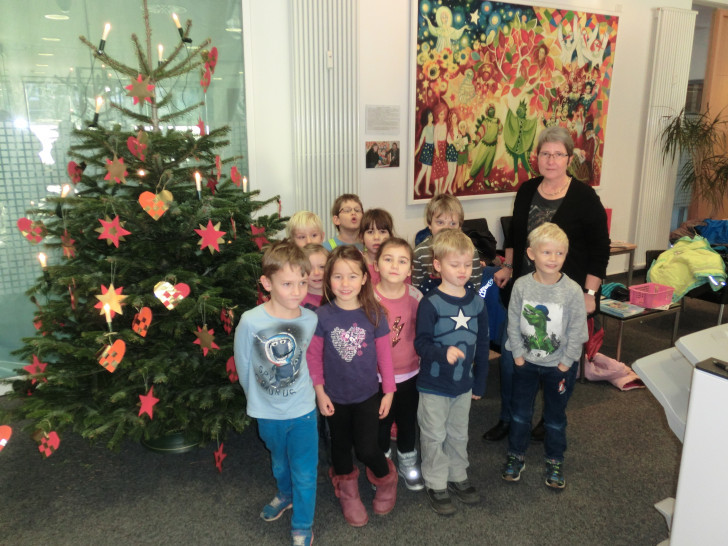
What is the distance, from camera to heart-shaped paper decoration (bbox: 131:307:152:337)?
2.34 m

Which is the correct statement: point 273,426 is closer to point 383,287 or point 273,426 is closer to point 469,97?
point 383,287

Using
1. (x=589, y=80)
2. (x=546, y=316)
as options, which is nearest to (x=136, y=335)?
(x=546, y=316)

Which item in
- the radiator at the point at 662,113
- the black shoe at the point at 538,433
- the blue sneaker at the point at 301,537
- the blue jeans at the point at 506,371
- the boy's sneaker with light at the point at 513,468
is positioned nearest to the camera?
the blue sneaker at the point at 301,537

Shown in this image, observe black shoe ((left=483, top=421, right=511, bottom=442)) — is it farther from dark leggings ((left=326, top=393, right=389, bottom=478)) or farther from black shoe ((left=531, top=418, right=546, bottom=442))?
dark leggings ((left=326, top=393, right=389, bottom=478))

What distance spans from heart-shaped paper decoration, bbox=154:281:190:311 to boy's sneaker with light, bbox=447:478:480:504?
5.03 feet

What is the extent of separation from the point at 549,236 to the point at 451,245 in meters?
0.48

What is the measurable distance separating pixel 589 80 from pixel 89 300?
546 centimetres

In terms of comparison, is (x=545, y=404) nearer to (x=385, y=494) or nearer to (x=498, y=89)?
(x=385, y=494)

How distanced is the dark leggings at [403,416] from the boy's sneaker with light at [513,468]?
0.49 metres

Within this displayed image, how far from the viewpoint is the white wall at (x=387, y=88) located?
4.18 metres

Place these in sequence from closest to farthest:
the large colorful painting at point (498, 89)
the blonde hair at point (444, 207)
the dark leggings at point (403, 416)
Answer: the dark leggings at point (403, 416)
the blonde hair at point (444, 207)
the large colorful painting at point (498, 89)

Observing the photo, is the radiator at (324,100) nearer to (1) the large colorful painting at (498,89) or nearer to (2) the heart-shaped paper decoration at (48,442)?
(1) the large colorful painting at (498,89)

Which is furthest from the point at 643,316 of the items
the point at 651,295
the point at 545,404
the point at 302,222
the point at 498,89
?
the point at 302,222

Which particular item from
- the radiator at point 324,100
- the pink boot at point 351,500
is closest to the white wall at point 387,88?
the radiator at point 324,100
